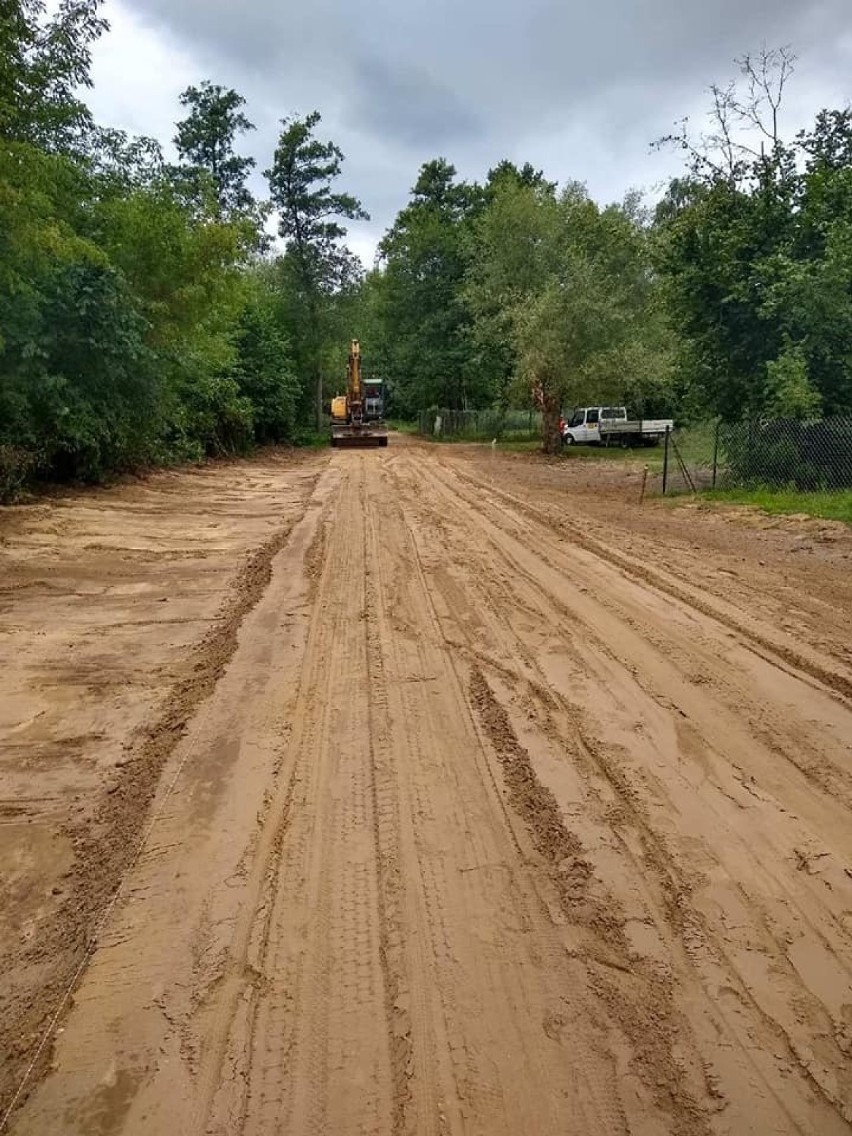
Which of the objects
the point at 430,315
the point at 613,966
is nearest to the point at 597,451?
the point at 430,315

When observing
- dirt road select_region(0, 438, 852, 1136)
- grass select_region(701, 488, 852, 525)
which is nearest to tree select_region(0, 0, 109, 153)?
dirt road select_region(0, 438, 852, 1136)

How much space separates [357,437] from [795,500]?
22.1 metres

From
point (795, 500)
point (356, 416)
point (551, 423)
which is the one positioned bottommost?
point (795, 500)

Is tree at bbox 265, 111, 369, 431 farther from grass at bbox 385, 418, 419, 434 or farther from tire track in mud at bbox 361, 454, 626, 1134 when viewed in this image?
tire track in mud at bbox 361, 454, 626, 1134

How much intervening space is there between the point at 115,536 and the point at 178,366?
367 inches

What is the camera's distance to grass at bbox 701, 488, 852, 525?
42.2ft

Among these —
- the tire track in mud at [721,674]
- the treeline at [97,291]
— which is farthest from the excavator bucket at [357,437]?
the tire track in mud at [721,674]

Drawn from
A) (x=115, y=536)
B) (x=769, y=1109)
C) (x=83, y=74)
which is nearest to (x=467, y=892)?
(x=769, y=1109)

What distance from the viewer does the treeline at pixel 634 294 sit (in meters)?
15.2

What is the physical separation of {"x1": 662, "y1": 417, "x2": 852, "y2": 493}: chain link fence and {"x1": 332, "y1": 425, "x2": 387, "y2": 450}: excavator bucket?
17.9 meters

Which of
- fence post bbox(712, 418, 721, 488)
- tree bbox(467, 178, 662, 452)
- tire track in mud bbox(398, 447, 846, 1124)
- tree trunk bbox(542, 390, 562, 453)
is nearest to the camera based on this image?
tire track in mud bbox(398, 447, 846, 1124)

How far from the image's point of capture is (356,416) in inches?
1387

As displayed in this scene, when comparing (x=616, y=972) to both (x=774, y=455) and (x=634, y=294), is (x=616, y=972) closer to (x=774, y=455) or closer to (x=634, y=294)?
(x=774, y=455)

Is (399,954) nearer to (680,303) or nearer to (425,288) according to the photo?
(680,303)
